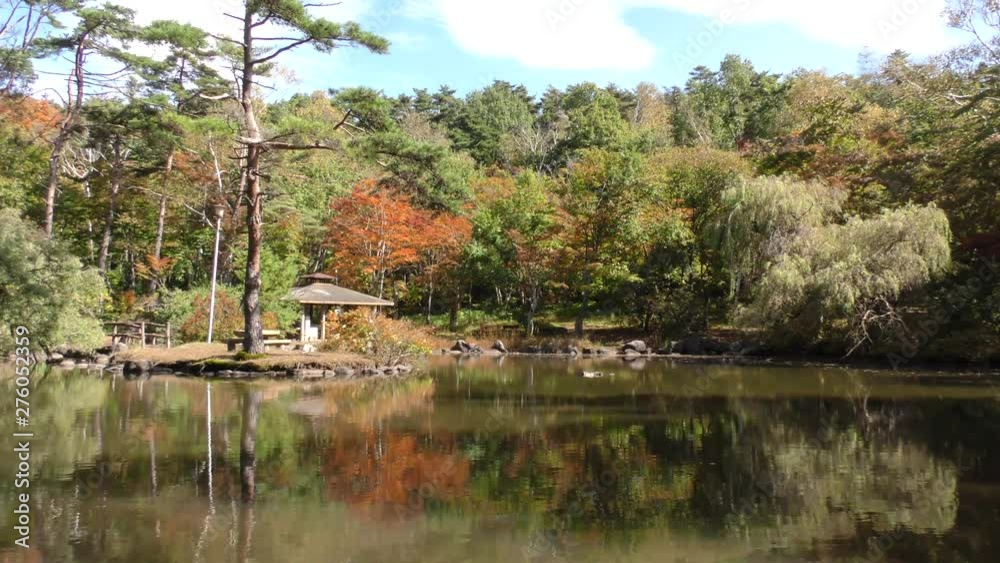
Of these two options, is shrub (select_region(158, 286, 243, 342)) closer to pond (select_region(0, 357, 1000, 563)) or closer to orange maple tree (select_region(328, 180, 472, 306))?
orange maple tree (select_region(328, 180, 472, 306))

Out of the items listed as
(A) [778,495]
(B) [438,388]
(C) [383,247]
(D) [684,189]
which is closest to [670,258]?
(D) [684,189]

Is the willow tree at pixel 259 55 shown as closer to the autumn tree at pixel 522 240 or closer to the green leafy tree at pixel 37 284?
the green leafy tree at pixel 37 284

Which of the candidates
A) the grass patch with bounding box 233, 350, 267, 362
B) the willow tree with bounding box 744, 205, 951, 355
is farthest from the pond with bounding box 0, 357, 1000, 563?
the willow tree with bounding box 744, 205, 951, 355

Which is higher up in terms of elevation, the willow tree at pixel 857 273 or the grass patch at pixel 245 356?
the willow tree at pixel 857 273

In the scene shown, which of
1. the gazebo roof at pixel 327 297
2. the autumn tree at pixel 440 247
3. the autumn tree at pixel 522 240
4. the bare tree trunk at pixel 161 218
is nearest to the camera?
the gazebo roof at pixel 327 297

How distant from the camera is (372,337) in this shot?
20031 millimetres

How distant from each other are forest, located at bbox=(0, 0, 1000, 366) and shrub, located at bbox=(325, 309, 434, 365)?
2751mm

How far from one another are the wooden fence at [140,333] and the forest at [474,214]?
0.73 metres

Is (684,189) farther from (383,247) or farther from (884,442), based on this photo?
(884,442)

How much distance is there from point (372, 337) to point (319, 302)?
459 cm

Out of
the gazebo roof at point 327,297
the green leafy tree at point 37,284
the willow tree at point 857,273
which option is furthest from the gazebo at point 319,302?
the willow tree at point 857,273

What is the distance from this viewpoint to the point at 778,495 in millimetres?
7086

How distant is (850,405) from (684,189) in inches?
771

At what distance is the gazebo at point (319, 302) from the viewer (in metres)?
23.9
